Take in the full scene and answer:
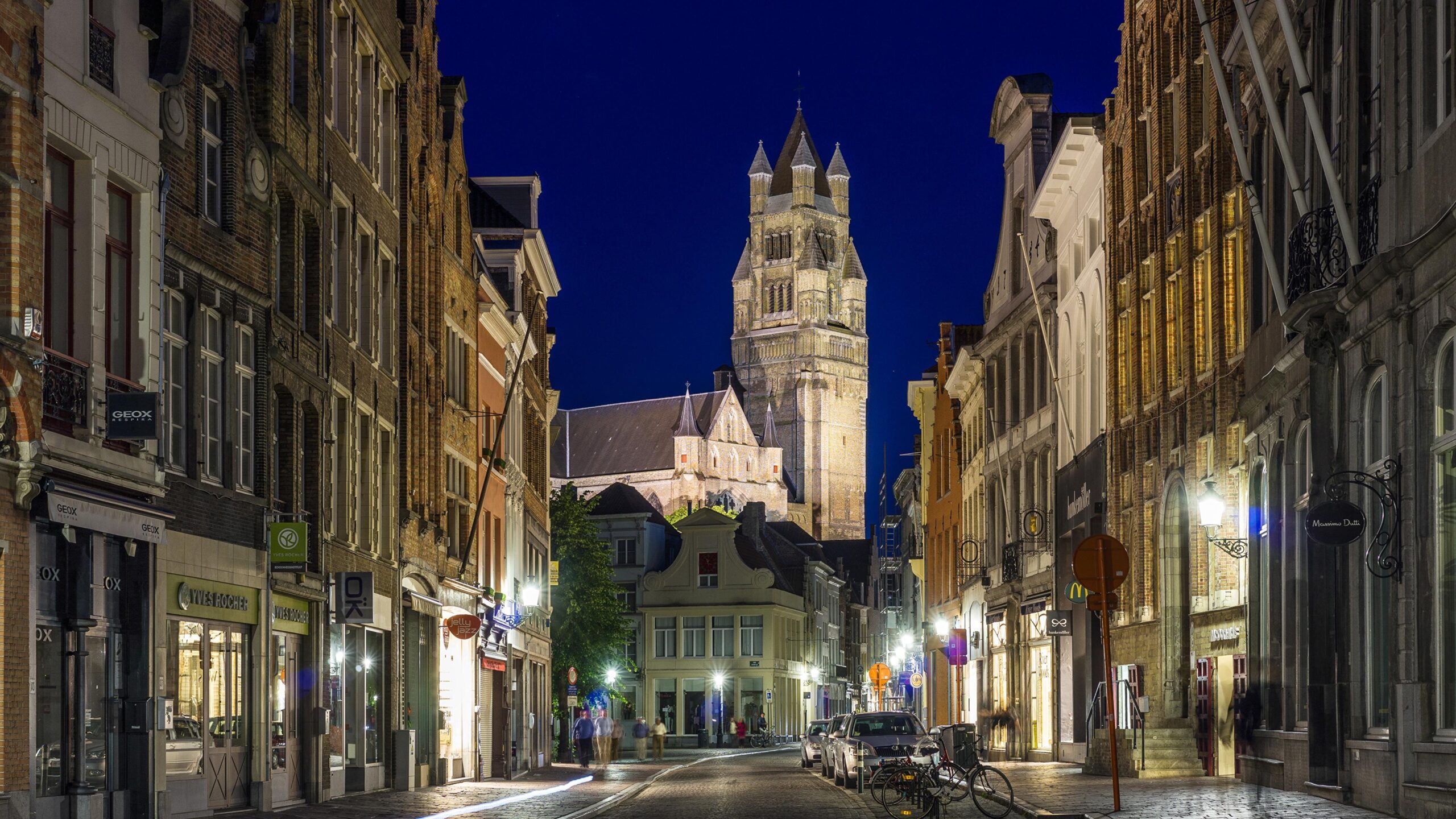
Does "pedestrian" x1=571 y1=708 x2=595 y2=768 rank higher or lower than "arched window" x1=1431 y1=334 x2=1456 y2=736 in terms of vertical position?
lower

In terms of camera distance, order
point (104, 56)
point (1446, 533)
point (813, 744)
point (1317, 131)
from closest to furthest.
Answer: point (1446, 533) < point (1317, 131) < point (104, 56) < point (813, 744)

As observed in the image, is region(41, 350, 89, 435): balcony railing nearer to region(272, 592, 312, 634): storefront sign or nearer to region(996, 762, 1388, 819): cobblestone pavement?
region(272, 592, 312, 634): storefront sign

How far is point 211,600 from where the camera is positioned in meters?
21.4

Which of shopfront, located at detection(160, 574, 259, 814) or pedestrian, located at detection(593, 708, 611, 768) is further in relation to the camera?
pedestrian, located at detection(593, 708, 611, 768)

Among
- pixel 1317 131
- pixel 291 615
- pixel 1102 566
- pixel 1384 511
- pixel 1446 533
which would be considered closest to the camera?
pixel 1446 533

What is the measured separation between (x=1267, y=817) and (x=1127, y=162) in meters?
20.0

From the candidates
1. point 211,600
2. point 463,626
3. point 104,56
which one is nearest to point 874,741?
point 463,626

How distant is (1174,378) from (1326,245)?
1262 cm

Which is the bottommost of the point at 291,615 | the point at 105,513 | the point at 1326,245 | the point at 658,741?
the point at 658,741

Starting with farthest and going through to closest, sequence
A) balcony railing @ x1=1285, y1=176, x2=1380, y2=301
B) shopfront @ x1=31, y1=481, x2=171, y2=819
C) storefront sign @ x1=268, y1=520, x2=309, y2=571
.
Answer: storefront sign @ x1=268, y1=520, x2=309, y2=571, balcony railing @ x1=1285, y1=176, x2=1380, y2=301, shopfront @ x1=31, y1=481, x2=171, y2=819

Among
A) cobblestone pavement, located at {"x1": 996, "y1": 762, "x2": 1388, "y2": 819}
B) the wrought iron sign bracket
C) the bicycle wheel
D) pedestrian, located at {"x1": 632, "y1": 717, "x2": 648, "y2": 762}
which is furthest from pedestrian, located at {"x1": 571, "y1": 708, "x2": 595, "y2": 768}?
the wrought iron sign bracket

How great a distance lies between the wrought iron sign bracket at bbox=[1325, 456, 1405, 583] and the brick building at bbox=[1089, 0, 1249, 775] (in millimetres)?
8341

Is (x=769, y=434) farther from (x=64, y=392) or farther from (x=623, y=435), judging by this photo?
(x=64, y=392)

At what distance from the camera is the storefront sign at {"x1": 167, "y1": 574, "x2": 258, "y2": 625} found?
20.2 metres
